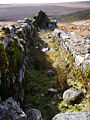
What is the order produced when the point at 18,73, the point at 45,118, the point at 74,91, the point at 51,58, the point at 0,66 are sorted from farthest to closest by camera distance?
the point at 51,58, the point at 74,91, the point at 18,73, the point at 45,118, the point at 0,66

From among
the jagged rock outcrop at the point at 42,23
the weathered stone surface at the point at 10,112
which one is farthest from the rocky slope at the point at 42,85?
the jagged rock outcrop at the point at 42,23

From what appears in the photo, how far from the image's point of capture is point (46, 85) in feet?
47.2

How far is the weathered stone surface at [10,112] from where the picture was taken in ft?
26.7

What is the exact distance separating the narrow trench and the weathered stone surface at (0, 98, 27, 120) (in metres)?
2.46

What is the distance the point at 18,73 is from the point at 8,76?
1.34 metres

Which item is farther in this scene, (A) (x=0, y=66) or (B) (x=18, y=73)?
(B) (x=18, y=73)

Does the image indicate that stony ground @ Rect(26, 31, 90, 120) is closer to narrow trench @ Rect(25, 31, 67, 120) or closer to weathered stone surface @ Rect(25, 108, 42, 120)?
narrow trench @ Rect(25, 31, 67, 120)

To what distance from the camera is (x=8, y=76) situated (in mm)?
10172

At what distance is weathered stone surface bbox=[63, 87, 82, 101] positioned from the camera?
11.9 metres

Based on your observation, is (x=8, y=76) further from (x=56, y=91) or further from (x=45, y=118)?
(x=56, y=91)

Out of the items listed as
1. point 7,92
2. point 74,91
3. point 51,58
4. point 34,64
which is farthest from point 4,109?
point 51,58

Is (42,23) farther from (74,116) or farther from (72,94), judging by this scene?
(74,116)

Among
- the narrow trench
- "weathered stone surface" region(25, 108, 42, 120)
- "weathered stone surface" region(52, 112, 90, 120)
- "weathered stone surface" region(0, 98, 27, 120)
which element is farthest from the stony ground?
"weathered stone surface" region(0, 98, 27, 120)

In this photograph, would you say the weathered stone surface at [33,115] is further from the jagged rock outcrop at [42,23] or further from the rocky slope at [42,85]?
the jagged rock outcrop at [42,23]
